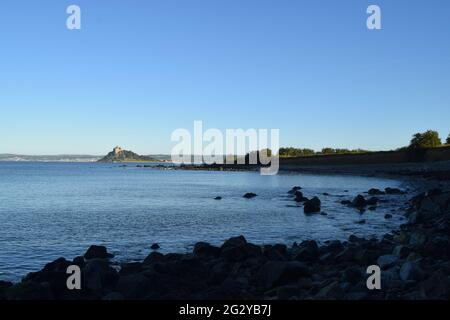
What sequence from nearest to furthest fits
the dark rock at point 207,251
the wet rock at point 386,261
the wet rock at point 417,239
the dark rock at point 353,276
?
the dark rock at point 353,276 → the wet rock at point 386,261 → the wet rock at point 417,239 → the dark rock at point 207,251

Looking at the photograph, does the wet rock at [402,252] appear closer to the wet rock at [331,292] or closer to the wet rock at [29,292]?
the wet rock at [331,292]

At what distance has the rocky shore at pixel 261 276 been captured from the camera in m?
10.9

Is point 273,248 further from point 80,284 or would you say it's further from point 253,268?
point 80,284

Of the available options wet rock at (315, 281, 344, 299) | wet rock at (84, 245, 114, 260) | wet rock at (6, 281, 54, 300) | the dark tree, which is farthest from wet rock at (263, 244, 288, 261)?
the dark tree

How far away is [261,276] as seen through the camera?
1315 cm

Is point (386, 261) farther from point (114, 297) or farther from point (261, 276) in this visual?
point (114, 297)

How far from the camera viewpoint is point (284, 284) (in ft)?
41.4

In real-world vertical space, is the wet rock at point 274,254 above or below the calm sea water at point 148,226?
above

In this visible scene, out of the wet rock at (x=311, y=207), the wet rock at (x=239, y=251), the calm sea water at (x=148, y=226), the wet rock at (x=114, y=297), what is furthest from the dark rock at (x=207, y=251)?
the wet rock at (x=311, y=207)

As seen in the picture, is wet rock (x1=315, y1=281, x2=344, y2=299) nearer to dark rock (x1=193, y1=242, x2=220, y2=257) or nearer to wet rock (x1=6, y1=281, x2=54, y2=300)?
wet rock (x1=6, y1=281, x2=54, y2=300)

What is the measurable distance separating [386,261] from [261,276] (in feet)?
13.1

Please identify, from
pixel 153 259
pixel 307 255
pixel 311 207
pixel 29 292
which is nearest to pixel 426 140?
pixel 311 207
